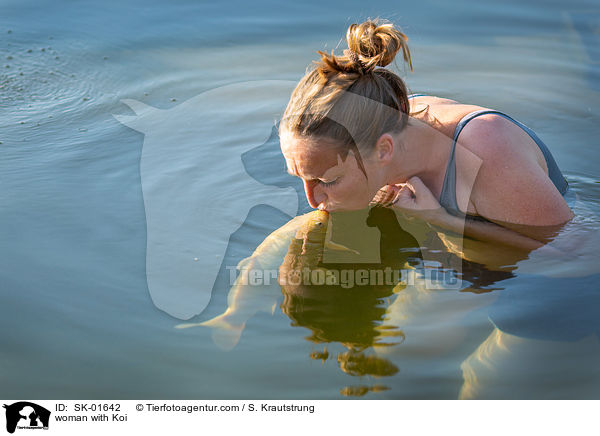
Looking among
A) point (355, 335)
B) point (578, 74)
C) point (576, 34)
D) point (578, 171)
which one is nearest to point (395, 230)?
point (355, 335)

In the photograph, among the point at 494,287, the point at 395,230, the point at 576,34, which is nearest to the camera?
the point at 494,287

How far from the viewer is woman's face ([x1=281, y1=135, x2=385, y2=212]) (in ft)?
10.2

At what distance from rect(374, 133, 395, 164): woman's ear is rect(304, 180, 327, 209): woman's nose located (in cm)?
32

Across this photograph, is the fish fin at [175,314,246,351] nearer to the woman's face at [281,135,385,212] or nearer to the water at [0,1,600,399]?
the water at [0,1,600,399]

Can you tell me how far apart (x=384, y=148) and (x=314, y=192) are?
40 centimetres

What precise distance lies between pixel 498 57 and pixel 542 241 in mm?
3415

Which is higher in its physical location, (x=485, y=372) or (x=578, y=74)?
(x=578, y=74)

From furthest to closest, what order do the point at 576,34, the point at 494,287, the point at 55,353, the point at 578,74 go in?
the point at 576,34 < the point at 578,74 < the point at 494,287 < the point at 55,353

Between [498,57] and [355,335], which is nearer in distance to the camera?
[355,335]

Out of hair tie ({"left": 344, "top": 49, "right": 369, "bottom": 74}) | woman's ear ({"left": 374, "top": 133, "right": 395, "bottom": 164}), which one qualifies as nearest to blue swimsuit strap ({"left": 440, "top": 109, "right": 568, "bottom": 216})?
woman's ear ({"left": 374, "top": 133, "right": 395, "bottom": 164})

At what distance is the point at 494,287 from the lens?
10.5ft

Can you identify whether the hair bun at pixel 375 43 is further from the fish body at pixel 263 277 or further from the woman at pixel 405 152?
the fish body at pixel 263 277
